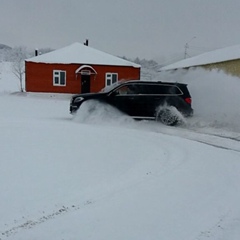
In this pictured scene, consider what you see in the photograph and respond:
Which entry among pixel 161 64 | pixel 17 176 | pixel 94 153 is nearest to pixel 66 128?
pixel 94 153

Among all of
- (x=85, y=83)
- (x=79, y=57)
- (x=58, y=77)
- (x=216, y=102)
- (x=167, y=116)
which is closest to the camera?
(x=167, y=116)

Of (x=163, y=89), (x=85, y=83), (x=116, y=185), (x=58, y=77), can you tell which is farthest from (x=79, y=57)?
(x=116, y=185)

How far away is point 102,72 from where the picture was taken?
2948 cm

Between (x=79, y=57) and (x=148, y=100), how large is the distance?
19.7 meters

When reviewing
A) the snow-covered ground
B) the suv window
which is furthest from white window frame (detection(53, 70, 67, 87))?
the snow-covered ground

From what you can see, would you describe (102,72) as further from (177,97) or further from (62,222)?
(62,222)

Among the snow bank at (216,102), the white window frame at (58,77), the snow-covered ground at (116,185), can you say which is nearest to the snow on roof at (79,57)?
the white window frame at (58,77)

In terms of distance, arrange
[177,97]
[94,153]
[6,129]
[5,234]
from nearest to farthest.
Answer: [5,234] < [94,153] < [6,129] < [177,97]

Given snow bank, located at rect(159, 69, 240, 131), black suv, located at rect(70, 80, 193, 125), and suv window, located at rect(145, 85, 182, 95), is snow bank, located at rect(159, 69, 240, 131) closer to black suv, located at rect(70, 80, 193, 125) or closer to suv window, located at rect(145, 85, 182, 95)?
black suv, located at rect(70, 80, 193, 125)

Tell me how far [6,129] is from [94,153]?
12.4 feet

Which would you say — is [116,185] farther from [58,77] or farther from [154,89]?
[58,77]

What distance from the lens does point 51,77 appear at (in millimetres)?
28719

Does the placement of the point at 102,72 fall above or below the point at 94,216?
above

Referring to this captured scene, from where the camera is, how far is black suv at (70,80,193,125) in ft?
37.5
